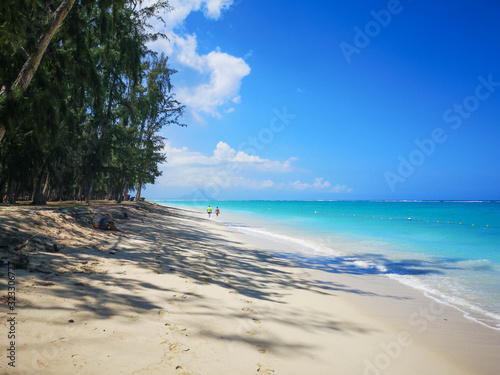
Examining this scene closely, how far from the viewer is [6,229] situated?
212 inches

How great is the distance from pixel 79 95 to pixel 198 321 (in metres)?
10.2

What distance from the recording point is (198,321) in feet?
11.3

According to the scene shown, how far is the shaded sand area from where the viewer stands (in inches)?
99.4

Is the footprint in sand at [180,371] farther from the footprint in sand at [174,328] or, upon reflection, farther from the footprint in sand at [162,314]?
the footprint in sand at [162,314]

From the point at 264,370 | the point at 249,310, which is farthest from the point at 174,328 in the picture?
the point at 249,310

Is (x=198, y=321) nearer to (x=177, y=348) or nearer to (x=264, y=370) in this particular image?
(x=177, y=348)

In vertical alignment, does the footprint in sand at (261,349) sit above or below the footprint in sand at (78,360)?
below

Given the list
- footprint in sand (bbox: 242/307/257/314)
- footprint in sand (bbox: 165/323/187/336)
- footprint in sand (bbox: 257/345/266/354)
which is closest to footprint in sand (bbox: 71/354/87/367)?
footprint in sand (bbox: 165/323/187/336)

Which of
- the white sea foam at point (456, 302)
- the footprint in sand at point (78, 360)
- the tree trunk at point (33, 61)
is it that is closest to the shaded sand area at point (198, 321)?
the footprint in sand at point (78, 360)

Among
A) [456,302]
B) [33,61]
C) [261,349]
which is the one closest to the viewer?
[261,349]

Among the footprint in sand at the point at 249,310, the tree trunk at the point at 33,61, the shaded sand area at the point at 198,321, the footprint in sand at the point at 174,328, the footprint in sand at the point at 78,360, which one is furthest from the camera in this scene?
the tree trunk at the point at 33,61

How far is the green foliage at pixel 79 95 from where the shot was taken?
598 cm

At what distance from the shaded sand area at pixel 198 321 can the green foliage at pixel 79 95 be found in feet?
11.4

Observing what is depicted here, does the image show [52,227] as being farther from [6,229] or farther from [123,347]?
[123,347]
